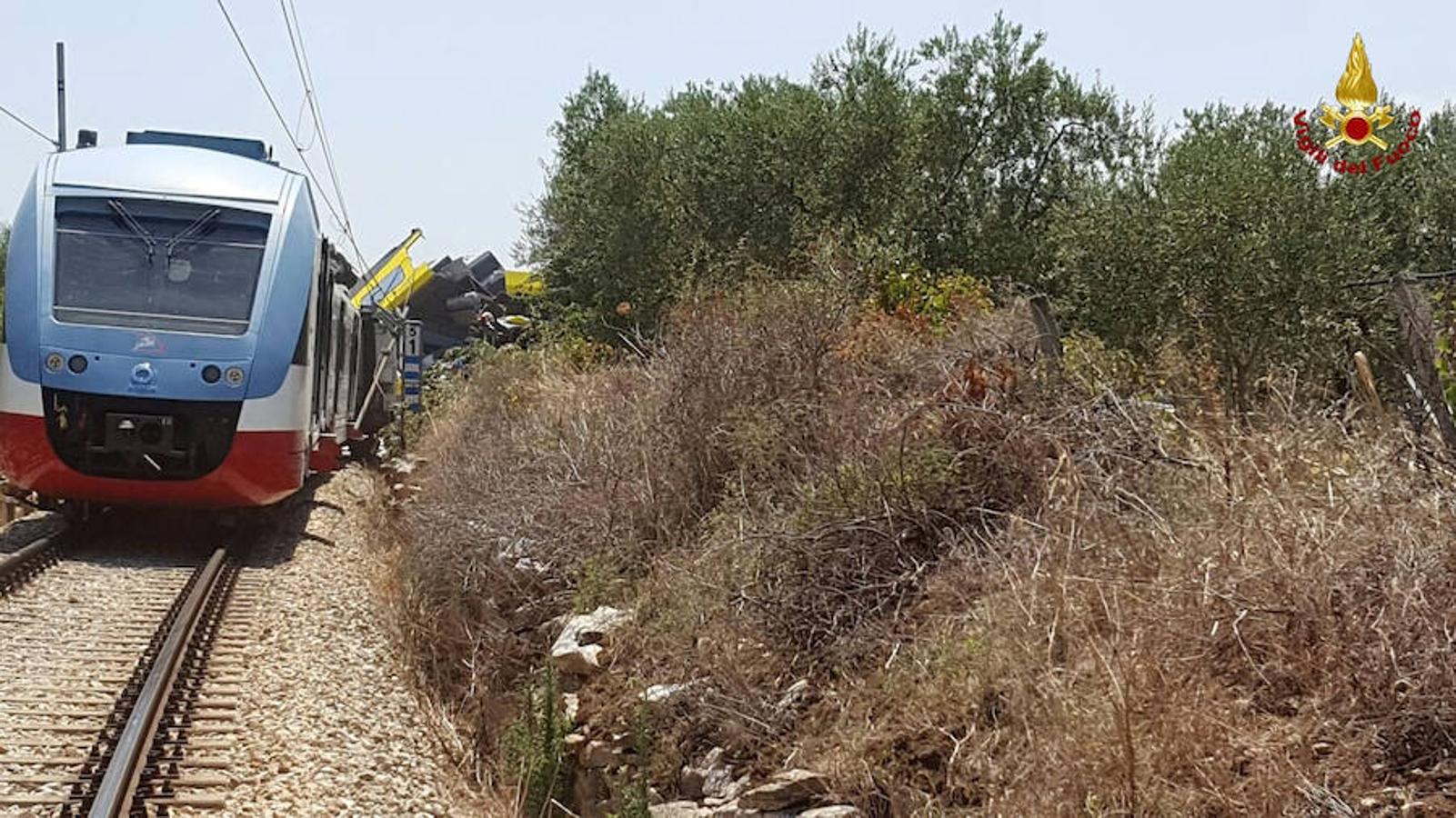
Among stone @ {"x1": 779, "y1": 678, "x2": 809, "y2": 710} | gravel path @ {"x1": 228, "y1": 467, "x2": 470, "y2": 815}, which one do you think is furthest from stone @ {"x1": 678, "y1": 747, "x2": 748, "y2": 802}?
gravel path @ {"x1": 228, "y1": 467, "x2": 470, "y2": 815}

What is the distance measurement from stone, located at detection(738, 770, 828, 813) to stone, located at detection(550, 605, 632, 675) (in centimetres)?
260

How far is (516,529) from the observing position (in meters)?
11.5

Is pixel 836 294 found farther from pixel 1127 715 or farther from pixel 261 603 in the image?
pixel 1127 715

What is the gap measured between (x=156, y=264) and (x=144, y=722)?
6565mm

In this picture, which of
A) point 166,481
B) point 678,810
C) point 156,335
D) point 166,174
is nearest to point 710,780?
point 678,810

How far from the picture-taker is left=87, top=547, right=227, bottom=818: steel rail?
258 inches

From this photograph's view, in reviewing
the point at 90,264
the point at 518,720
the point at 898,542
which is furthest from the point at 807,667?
the point at 90,264

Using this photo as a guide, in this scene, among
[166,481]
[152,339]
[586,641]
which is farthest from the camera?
[166,481]

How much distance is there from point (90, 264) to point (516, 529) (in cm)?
460

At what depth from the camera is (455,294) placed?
120ft

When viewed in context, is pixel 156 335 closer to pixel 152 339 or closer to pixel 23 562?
pixel 152 339

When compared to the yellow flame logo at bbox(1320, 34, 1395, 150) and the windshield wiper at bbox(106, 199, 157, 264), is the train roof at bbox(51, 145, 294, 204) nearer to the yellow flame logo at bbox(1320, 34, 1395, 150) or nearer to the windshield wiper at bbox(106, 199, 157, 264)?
the windshield wiper at bbox(106, 199, 157, 264)

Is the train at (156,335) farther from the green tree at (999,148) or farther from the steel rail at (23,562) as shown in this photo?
the green tree at (999,148)

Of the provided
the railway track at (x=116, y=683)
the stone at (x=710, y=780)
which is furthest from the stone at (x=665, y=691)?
the railway track at (x=116, y=683)
